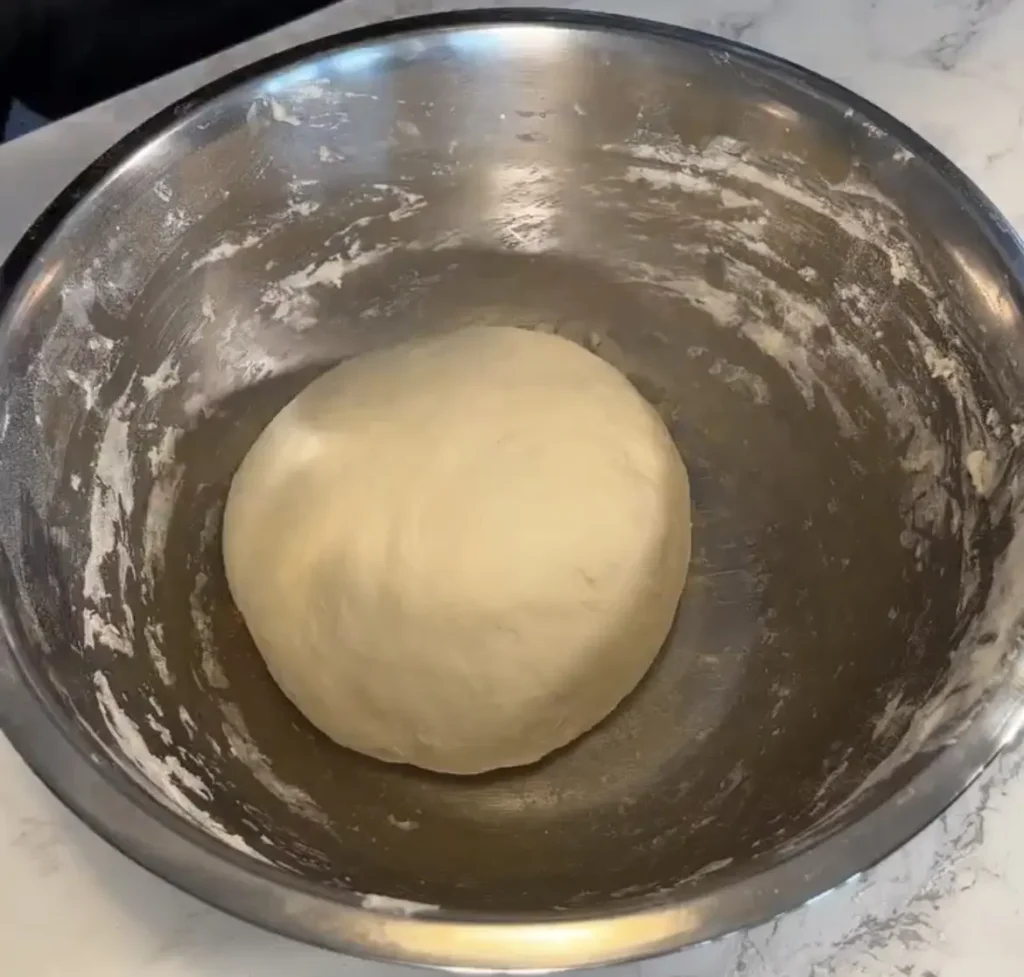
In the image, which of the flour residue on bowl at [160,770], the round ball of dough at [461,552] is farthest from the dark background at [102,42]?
the flour residue on bowl at [160,770]

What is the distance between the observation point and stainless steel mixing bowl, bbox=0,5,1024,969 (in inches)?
29.8

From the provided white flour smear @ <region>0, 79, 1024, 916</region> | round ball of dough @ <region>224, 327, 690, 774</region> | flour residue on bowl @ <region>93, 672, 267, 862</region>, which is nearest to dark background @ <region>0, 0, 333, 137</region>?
white flour smear @ <region>0, 79, 1024, 916</region>

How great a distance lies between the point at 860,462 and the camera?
3.51ft

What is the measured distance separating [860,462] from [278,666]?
0.61 m

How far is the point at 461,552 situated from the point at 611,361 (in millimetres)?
351

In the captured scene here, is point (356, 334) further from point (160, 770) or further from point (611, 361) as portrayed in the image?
point (160, 770)

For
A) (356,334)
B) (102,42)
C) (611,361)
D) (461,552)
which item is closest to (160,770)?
(461,552)

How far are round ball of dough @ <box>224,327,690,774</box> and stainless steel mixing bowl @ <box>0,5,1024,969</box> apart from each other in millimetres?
60

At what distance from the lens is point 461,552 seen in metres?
1.05

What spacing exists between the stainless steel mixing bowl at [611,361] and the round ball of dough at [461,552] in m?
0.06

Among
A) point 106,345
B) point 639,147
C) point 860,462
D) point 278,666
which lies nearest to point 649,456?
point 860,462

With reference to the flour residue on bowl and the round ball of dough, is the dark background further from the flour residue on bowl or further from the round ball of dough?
the flour residue on bowl

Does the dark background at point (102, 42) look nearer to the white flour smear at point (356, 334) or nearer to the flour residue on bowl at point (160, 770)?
the white flour smear at point (356, 334)

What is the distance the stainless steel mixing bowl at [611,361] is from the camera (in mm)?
756
